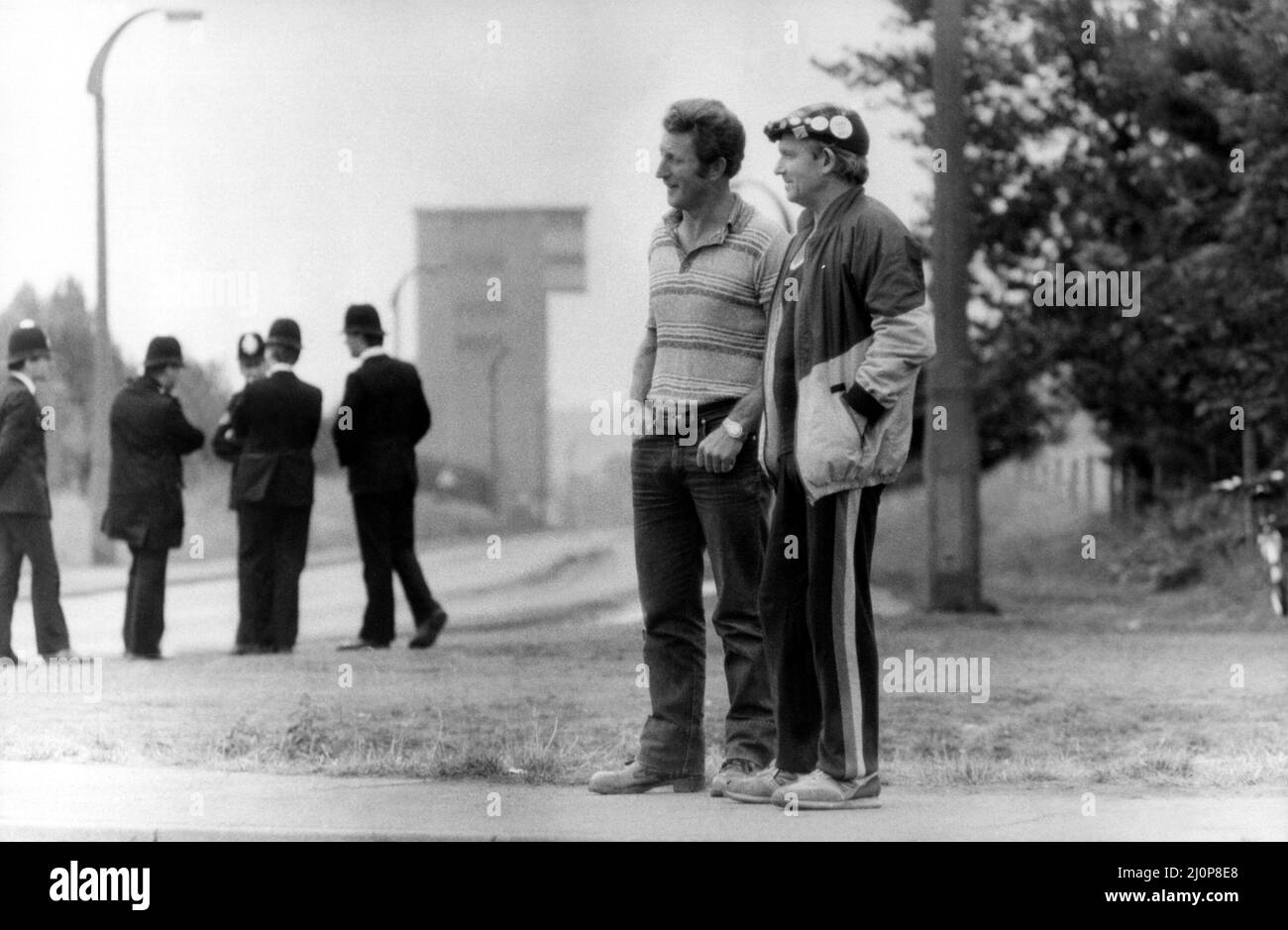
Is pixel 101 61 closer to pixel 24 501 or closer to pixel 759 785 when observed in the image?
pixel 24 501

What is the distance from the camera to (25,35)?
27.4 ft

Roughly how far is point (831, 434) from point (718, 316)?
0.61 m

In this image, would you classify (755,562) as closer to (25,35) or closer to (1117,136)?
(25,35)

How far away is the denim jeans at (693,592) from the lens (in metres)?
6.14

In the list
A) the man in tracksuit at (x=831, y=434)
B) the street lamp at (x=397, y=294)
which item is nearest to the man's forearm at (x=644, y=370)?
the man in tracksuit at (x=831, y=434)

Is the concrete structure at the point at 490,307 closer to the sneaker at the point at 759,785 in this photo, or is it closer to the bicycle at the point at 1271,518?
the sneaker at the point at 759,785

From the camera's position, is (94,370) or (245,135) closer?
(245,135)

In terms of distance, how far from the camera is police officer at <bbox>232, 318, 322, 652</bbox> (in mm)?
10461

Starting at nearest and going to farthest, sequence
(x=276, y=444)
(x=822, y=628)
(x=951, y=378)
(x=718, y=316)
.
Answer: (x=822, y=628) < (x=718, y=316) < (x=276, y=444) < (x=951, y=378)

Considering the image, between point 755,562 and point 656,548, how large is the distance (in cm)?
29

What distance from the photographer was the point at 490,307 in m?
13.8

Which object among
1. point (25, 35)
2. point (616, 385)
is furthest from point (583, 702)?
point (25, 35)

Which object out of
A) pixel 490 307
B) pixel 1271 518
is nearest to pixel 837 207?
pixel 490 307
